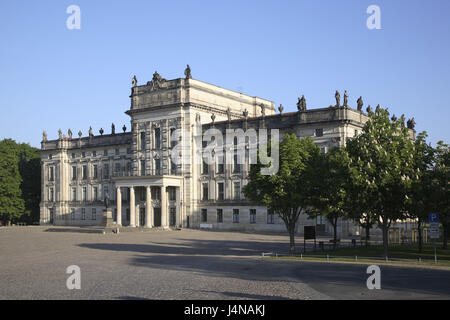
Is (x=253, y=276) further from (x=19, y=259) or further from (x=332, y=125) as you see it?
(x=332, y=125)

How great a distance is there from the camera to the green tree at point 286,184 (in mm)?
38312

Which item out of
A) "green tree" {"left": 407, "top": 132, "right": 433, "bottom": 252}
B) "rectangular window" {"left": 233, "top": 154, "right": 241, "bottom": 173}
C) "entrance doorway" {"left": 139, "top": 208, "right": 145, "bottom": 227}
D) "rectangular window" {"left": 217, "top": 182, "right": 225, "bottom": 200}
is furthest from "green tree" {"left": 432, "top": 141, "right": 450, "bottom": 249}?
"entrance doorway" {"left": 139, "top": 208, "right": 145, "bottom": 227}

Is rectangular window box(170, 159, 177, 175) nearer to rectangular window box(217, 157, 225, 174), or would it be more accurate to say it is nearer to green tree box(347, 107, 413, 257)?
rectangular window box(217, 157, 225, 174)

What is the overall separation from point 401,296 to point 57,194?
80.9 meters

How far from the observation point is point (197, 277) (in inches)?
1023

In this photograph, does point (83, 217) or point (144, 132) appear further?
point (83, 217)

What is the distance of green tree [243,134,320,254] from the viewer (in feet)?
126

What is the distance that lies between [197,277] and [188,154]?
48.1 meters

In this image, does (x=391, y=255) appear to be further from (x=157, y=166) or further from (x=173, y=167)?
(x=157, y=166)

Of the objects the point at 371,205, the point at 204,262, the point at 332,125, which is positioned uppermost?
the point at 332,125

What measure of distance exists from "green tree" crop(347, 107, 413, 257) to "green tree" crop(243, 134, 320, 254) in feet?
16.3

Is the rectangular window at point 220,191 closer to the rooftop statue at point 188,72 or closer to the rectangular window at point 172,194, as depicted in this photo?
the rectangular window at point 172,194

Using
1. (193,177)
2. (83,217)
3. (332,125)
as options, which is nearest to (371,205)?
(332,125)

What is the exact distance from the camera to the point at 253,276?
1032 inches
